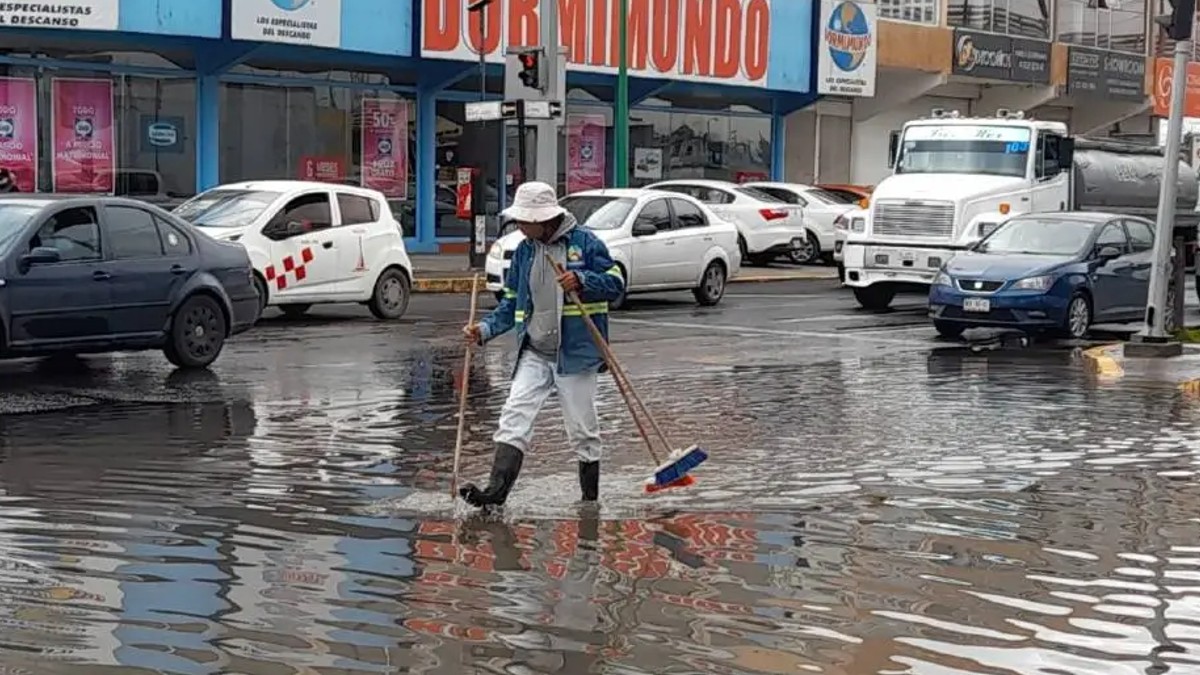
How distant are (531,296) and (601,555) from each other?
157 cm

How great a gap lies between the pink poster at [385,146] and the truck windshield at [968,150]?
9.23 meters

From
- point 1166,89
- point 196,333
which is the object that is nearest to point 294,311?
point 196,333

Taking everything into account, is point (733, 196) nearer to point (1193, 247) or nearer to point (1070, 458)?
point (1193, 247)

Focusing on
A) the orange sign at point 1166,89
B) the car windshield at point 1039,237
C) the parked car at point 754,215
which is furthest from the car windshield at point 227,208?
the orange sign at point 1166,89

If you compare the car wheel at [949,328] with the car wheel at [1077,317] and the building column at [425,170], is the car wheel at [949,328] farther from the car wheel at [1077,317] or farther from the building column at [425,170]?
the building column at [425,170]

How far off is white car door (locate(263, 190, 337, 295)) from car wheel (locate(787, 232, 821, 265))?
576 inches

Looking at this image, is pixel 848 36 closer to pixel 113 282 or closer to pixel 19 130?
pixel 19 130

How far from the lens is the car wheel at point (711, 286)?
24.5 meters

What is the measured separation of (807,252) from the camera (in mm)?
33844

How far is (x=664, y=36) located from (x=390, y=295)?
14.1 meters

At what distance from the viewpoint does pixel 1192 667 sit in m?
6.26

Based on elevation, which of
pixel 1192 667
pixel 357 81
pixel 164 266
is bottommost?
pixel 1192 667

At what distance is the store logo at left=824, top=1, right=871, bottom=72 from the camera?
37000mm

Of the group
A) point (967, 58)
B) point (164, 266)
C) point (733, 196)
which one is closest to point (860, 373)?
point (164, 266)
